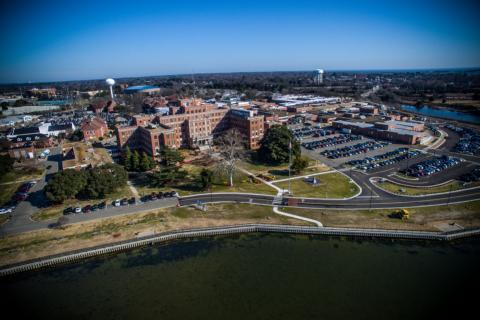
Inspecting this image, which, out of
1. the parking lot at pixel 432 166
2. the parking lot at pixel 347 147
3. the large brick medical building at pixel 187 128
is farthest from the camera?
the large brick medical building at pixel 187 128

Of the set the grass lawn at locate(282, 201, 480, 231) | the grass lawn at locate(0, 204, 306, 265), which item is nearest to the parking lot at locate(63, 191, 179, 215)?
the grass lawn at locate(0, 204, 306, 265)

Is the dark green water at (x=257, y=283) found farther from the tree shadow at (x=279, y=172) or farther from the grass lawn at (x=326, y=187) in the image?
the tree shadow at (x=279, y=172)

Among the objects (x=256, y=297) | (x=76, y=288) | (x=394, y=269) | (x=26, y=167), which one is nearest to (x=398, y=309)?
(x=394, y=269)

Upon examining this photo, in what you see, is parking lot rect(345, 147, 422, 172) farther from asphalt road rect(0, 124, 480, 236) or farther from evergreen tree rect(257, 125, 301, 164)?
evergreen tree rect(257, 125, 301, 164)

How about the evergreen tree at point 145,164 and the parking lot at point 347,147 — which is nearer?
the evergreen tree at point 145,164

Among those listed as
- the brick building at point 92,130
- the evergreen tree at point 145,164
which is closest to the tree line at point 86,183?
the evergreen tree at point 145,164

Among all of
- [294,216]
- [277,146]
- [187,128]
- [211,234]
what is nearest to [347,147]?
[277,146]
